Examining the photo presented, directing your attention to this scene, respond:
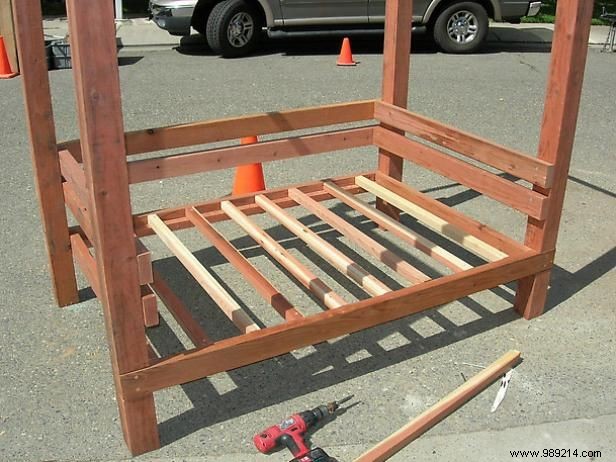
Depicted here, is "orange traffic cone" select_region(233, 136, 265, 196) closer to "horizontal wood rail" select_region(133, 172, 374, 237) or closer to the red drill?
"horizontal wood rail" select_region(133, 172, 374, 237)

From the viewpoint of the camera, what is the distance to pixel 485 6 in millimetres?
9914

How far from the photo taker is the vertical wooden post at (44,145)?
272 cm

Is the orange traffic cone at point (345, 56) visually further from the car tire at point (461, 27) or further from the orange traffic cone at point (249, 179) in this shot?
the orange traffic cone at point (249, 179)

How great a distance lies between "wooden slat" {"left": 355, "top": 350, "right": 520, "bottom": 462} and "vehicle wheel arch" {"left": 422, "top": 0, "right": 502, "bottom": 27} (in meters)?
7.53

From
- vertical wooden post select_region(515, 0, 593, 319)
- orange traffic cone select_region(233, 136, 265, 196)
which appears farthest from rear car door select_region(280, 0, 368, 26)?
vertical wooden post select_region(515, 0, 593, 319)

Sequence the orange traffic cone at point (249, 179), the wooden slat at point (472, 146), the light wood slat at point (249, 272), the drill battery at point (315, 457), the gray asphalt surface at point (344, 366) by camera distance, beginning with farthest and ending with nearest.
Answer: the orange traffic cone at point (249, 179)
the wooden slat at point (472, 146)
the light wood slat at point (249, 272)
the gray asphalt surface at point (344, 366)
the drill battery at point (315, 457)

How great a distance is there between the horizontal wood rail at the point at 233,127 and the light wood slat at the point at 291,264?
1.32 feet

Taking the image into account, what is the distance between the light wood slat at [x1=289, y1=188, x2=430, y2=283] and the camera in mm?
3047

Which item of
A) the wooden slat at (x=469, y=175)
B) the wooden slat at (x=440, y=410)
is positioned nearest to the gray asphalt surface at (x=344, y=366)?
the wooden slat at (x=440, y=410)

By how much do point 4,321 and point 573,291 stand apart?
264 cm

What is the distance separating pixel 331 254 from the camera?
322cm

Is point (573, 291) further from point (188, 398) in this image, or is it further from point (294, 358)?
point (188, 398)

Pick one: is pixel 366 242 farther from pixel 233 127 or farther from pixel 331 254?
pixel 233 127

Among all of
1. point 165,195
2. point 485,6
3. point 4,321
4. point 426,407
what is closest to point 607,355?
point 426,407
